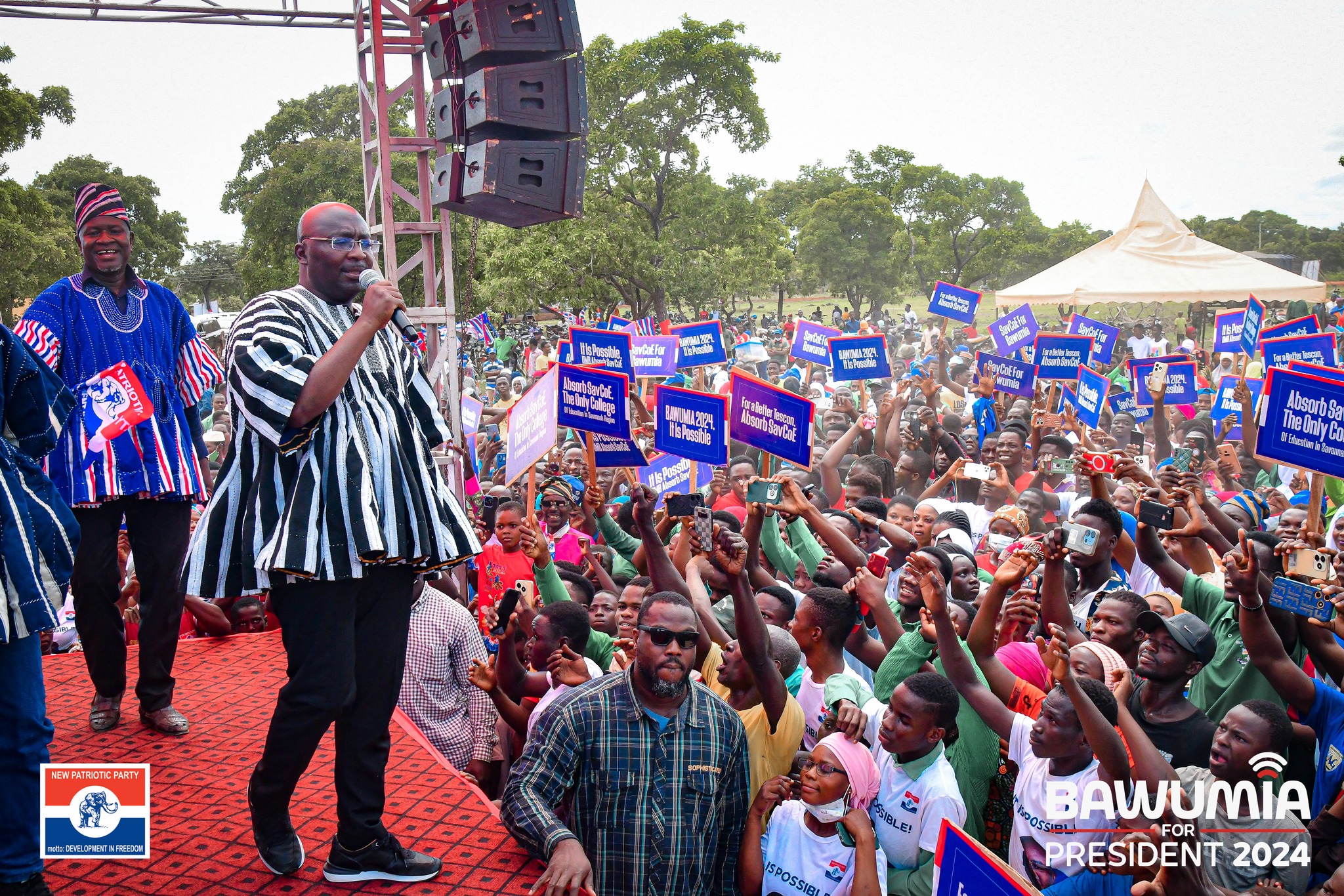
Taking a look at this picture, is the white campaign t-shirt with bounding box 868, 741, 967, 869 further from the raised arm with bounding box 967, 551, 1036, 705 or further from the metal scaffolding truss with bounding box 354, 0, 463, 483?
the metal scaffolding truss with bounding box 354, 0, 463, 483

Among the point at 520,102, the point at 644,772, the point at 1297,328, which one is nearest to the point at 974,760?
the point at 644,772

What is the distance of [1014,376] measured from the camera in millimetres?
10305

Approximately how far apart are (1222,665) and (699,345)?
8034 millimetres

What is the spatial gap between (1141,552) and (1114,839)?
224cm

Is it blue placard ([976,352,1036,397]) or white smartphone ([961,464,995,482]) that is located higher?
blue placard ([976,352,1036,397])

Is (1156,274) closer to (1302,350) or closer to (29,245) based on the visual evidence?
(1302,350)

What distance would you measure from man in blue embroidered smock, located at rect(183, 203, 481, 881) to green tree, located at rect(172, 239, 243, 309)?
53204 mm

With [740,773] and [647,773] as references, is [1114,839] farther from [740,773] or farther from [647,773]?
[647,773]

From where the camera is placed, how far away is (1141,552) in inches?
203

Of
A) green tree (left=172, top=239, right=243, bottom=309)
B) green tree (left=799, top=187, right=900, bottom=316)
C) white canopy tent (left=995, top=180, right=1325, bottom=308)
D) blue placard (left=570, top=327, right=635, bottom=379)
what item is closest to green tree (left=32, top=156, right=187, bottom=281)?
green tree (left=172, top=239, right=243, bottom=309)

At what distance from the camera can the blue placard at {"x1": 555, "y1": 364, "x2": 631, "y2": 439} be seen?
6.43 m

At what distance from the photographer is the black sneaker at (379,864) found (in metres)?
2.91

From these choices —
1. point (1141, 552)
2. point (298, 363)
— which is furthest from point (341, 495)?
point (1141, 552)

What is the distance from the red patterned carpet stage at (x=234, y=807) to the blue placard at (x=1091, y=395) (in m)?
7.60
